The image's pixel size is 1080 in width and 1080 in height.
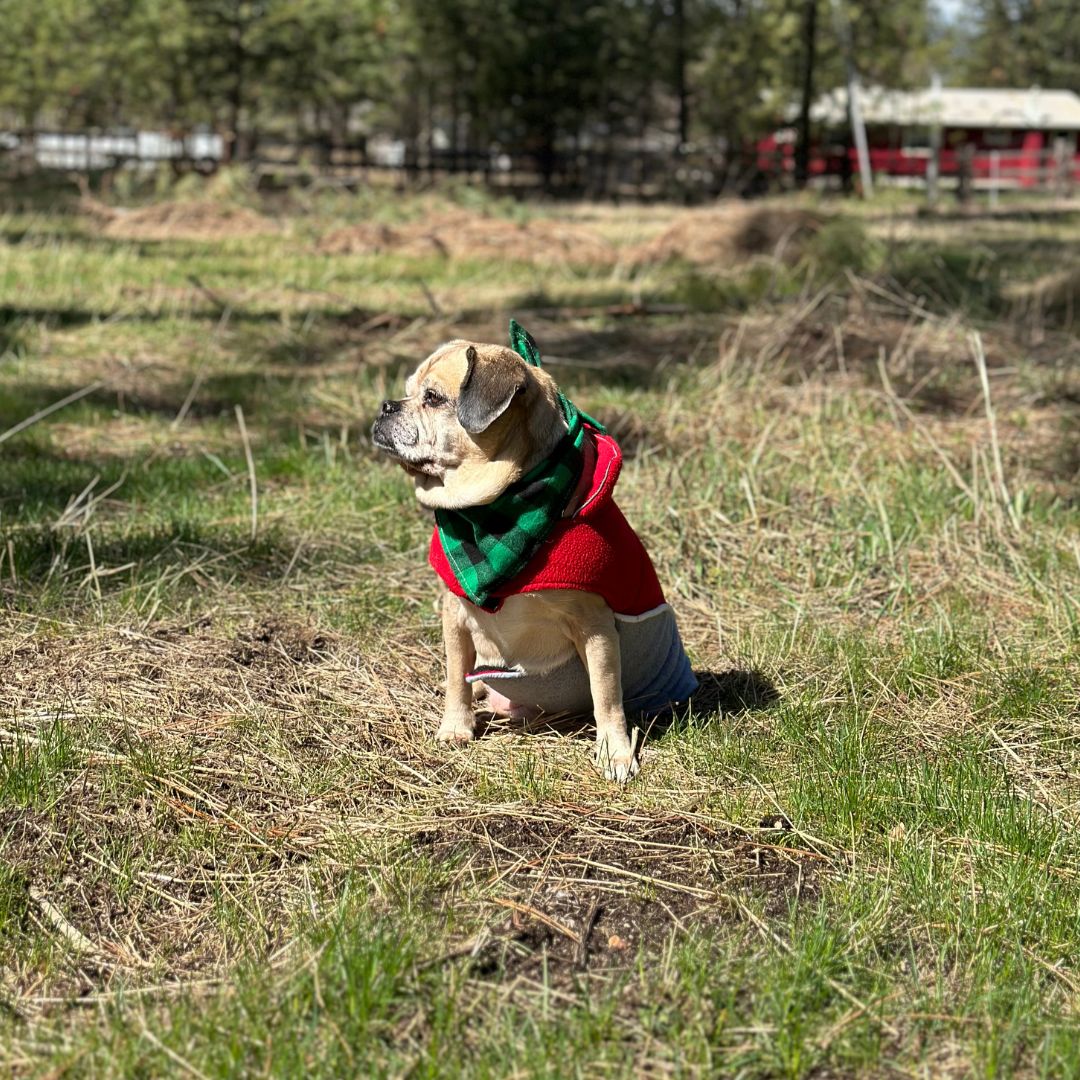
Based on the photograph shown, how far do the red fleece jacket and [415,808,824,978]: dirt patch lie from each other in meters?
0.64

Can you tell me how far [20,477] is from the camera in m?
6.53

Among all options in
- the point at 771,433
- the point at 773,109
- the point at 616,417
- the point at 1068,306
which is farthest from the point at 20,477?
the point at 773,109

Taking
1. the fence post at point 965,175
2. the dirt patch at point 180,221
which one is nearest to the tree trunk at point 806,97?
the fence post at point 965,175

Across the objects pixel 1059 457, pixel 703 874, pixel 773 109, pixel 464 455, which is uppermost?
pixel 773 109

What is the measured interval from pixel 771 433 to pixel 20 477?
380 centimetres

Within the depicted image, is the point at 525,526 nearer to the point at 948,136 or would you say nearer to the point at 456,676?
the point at 456,676

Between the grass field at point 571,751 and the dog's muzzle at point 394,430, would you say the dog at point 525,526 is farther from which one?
the grass field at point 571,751

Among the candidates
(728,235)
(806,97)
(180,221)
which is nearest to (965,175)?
(806,97)

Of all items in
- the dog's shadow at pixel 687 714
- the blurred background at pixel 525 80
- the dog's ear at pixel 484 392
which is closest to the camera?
the dog's ear at pixel 484 392

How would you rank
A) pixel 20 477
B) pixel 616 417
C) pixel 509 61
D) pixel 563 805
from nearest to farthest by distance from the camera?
1. pixel 563 805
2. pixel 20 477
3. pixel 616 417
4. pixel 509 61

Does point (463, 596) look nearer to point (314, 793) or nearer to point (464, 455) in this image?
point (464, 455)

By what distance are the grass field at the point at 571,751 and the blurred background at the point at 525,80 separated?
24077mm

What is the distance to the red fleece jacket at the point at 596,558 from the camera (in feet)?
12.4

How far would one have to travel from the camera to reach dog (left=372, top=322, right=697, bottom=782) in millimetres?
3785
